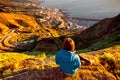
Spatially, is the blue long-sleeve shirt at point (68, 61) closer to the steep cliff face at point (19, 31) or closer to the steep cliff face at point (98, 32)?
the steep cliff face at point (98, 32)

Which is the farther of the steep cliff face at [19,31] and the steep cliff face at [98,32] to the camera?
the steep cliff face at [19,31]

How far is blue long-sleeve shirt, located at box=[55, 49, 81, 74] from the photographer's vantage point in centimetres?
834

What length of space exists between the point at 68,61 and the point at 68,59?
0.06 m

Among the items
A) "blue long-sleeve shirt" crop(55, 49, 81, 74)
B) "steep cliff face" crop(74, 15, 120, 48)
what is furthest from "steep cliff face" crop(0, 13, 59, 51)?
"blue long-sleeve shirt" crop(55, 49, 81, 74)

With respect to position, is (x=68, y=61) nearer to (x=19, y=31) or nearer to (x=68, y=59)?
(x=68, y=59)

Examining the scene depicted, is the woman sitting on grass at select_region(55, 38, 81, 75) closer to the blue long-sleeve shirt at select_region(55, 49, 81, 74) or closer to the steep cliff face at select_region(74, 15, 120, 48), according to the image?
the blue long-sleeve shirt at select_region(55, 49, 81, 74)

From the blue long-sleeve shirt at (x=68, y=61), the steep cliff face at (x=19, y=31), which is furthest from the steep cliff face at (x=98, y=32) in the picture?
the steep cliff face at (x=19, y=31)

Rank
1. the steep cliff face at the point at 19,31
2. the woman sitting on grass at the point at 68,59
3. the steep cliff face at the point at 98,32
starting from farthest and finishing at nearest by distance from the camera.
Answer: the steep cliff face at the point at 19,31 → the steep cliff face at the point at 98,32 → the woman sitting on grass at the point at 68,59

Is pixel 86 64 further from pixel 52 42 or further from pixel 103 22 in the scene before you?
pixel 52 42

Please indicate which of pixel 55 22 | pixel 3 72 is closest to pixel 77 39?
pixel 3 72

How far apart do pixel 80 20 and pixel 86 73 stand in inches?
6184

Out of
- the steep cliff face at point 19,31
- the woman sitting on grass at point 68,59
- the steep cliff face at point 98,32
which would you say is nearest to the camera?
the woman sitting on grass at point 68,59

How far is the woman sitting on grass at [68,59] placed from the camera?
825cm

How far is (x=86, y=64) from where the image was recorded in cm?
930
